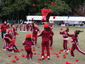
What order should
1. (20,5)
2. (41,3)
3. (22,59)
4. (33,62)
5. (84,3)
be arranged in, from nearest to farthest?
(33,62) < (22,59) < (20,5) < (41,3) < (84,3)

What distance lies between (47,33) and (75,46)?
1650 millimetres

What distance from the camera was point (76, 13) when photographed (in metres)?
48.8

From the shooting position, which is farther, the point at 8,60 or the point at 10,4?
the point at 10,4

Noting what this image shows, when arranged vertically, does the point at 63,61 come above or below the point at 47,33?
below

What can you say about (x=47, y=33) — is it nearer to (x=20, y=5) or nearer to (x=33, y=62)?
(x=33, y=62)

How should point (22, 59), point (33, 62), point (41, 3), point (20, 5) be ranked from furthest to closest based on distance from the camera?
point (41, 3), point (20, 5), point (22, 59), point (33, 62)

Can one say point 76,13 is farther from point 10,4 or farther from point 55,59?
point 55,59

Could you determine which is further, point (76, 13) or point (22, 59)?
point (76, 13)

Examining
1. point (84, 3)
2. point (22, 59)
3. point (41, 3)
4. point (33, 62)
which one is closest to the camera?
point (33, 62)

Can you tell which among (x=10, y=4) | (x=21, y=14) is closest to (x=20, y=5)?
(x=10, y=4)

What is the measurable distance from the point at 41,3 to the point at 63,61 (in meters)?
40.2

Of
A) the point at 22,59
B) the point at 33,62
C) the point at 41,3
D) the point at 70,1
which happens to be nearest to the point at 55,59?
the point at 33,62

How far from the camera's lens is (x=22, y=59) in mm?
6727

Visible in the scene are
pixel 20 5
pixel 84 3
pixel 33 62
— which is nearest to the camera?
pixel 33 62
